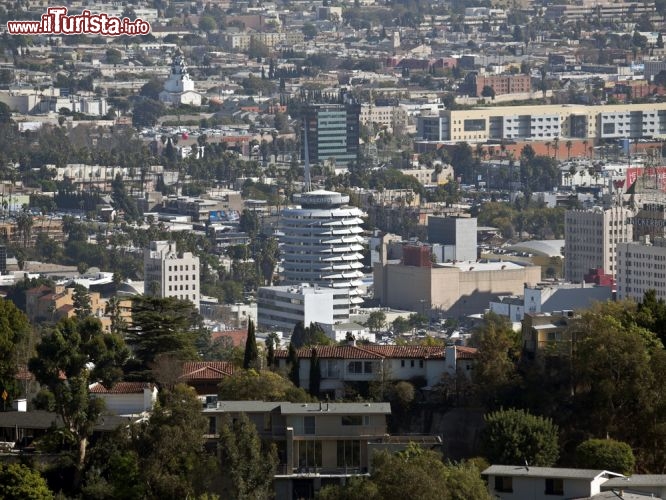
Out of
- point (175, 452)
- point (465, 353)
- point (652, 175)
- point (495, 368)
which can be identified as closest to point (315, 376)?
point (465, 353)

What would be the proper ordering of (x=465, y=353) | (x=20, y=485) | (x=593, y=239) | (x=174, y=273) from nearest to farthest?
(x=20, y=485) < (x=465, y=353) < (x=174, y=273) < (x=593, y=239)

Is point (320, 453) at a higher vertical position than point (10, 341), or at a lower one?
lower

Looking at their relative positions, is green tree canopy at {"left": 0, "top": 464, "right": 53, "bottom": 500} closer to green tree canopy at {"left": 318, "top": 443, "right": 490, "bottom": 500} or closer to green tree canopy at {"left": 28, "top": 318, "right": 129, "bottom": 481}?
green tree canopy at {"left": 28, "top": 318, "right": 129, "bottom": 481}

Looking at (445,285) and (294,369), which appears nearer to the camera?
(294,369)

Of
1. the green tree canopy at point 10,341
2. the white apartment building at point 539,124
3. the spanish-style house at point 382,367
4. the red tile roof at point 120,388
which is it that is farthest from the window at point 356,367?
the white apartment building at point 539,124

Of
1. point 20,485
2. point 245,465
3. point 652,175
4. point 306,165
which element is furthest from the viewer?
point 306,165

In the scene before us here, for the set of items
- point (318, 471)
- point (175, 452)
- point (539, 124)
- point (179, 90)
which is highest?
point (175, 452)

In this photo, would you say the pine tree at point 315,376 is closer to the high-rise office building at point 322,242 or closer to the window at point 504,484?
the window at point 504,484

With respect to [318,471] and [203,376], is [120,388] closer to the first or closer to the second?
[203,376]
